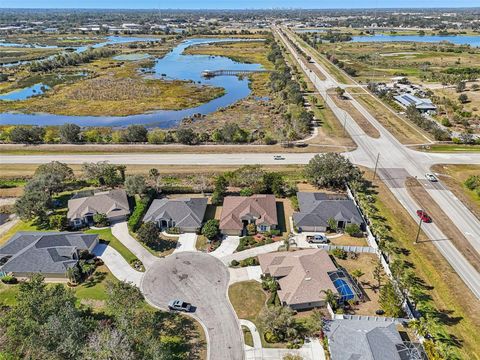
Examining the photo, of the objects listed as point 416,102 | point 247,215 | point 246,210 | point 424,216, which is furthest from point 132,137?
point 416,102

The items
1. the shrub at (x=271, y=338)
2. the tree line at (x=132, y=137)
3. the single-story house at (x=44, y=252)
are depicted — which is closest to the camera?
the shrub at (x=271, y=338)

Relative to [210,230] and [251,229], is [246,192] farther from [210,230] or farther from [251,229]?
[210,230]

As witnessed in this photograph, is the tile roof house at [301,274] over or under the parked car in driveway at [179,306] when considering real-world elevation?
over

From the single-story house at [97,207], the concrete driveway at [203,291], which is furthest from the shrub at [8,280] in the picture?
the concrete driveway at [203,291]

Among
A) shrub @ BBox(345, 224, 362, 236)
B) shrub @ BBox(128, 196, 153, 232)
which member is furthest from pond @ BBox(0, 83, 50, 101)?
shrub @ BBox(345, 224, 362, 236)

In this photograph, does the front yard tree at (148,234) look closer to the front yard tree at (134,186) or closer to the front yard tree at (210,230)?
the front yard tree at (210,230)

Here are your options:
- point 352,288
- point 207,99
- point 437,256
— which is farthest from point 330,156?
point 207,99
